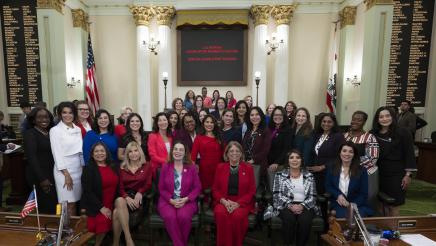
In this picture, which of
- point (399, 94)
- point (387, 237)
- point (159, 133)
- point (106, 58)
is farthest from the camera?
point (106, 58)

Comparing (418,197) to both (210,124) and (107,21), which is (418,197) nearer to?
(210,124)

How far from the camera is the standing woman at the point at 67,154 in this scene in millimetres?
2879

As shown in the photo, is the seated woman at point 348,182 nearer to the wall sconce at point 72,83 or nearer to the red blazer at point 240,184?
the red blazer at point 240,184

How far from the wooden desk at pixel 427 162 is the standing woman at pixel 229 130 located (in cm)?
465

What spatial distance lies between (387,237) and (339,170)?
1039 mm

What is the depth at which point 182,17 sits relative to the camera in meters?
8.59

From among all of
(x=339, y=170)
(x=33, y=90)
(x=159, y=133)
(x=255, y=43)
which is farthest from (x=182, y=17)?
(x=339, y=170)

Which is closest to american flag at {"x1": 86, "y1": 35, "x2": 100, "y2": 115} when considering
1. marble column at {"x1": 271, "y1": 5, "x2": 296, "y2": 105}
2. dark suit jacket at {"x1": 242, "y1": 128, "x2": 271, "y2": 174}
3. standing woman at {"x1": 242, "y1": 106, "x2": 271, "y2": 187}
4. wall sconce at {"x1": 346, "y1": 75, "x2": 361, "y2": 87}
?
marble column at {"x1": 271, "y1": 5, "x2": 296, "y2": 105}

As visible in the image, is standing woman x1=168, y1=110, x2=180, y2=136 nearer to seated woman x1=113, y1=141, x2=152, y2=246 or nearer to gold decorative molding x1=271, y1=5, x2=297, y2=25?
seated woman x1=113, y1=141, x2=152, y2=246

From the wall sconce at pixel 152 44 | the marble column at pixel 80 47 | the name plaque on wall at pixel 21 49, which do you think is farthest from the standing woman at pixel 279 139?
the marble column at pixel 80 47

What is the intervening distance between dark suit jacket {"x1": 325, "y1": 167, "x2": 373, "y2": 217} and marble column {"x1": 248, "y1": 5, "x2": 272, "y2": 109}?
578 cm

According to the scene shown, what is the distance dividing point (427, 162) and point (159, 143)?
19.1 feet

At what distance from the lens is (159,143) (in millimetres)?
3590

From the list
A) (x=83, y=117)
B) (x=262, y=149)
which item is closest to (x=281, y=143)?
(x=262, y=149)
